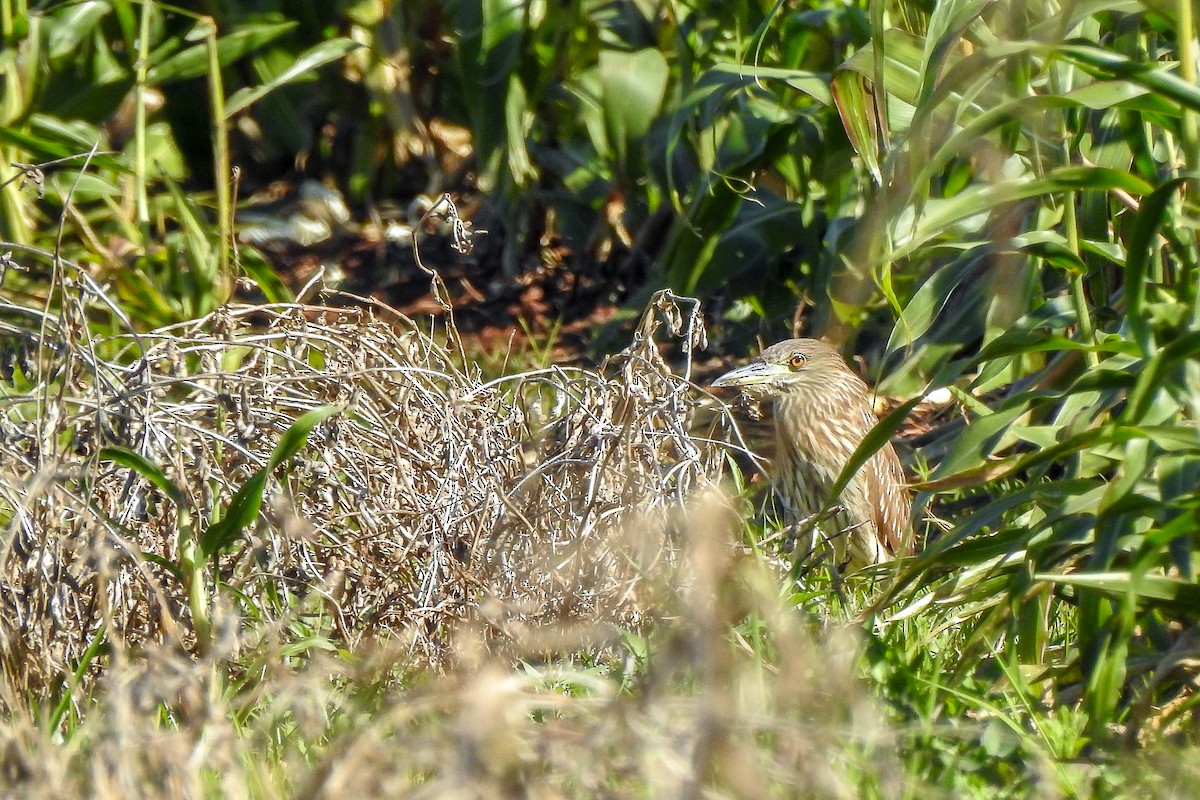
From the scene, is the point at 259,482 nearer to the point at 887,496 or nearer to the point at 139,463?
the point at 139,463

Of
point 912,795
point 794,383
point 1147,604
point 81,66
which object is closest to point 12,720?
point 912,795

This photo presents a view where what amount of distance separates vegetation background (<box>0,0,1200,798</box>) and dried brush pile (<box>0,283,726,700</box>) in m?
0.01

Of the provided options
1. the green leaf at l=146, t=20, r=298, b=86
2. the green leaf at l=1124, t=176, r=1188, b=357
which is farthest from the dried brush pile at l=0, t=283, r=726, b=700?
the green leaf at l=146, t=20, r=298, b=86

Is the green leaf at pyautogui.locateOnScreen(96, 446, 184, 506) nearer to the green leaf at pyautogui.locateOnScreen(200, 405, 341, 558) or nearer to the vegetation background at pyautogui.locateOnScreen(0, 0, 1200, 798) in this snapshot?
the vegetation background at pyautogui.locateOnScreen(0, 0, 1200, 798)

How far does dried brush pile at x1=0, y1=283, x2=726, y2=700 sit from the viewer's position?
327 centimetres

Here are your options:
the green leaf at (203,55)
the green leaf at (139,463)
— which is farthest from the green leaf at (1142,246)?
the green leaf at (203,55)

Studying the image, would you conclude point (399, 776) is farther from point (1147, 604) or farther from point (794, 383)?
point (794, 383)

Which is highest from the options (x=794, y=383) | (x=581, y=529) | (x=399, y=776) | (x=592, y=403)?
(x=399, y=776)

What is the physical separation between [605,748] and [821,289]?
4032mm

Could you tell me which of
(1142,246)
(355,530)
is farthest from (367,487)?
(1142,246)

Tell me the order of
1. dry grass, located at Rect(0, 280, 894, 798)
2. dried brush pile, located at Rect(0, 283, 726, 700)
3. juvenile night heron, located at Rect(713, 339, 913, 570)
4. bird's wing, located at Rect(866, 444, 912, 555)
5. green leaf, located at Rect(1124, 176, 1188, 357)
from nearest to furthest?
green leaf, located at Rect(1124, 176, 1188, 357) < dry grass, located at Rect(0, 280, 894, 798) < dried brush pile, located at Rect(0, 283, 726, 700) < bird's wing, located at Rect(866, 444, 912, 555) < juvenile night heron, located at Rect(713, 339, 913, 570)

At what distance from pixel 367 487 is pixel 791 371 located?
2.33 metres

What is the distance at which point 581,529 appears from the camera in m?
3.59

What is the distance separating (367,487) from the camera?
3.56m
